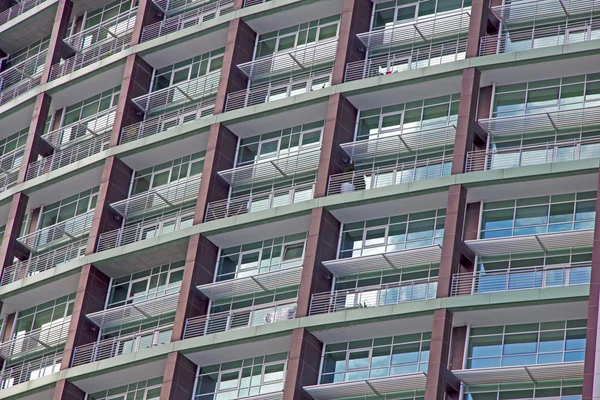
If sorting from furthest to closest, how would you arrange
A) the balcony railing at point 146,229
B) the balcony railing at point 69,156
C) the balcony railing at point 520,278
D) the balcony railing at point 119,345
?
the balcony railing at point 69,156 < the balcony railing at point 146,229 < the balcony railing at point 119,345 < the balcony railing at point 520,278

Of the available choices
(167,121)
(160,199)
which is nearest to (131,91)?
(167,121)

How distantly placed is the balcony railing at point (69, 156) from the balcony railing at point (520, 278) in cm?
2293

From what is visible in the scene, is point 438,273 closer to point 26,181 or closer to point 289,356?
point 289,356

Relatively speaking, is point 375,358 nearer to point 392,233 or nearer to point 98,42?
point 392,233

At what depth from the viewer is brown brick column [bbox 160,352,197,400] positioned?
207 ft

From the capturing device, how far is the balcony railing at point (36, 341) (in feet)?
230

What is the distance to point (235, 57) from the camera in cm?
7231

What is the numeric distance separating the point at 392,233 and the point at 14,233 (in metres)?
20.6

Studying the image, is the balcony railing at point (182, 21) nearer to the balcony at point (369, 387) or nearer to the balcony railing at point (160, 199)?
the balcony railing at point (160, 199)

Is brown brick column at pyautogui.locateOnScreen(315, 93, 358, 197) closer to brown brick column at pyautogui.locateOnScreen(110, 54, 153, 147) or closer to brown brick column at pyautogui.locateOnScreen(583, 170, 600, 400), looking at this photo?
brown brick column at pyautogui.locateOnScreen(110, 54, 153, 147)

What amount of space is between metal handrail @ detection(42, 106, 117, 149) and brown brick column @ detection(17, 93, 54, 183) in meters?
0.43

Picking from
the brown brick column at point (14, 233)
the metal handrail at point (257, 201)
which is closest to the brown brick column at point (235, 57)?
the metal handrail at point (257, 201)

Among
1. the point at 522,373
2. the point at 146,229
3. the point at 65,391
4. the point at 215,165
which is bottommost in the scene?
the point at 65,391

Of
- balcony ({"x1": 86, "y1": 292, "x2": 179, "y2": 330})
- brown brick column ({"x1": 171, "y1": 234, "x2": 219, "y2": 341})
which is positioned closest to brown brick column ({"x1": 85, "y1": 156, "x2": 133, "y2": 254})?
balcony ({"x1": 86, "y1": 292, "x2": 179, "y2": 330})
